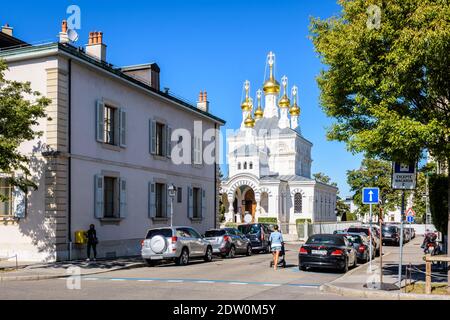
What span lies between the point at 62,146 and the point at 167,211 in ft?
32.7

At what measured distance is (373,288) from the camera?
46.9 ft

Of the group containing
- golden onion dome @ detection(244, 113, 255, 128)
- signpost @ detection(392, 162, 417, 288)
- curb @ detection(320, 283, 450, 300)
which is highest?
golden onion dome @ detection(244, 113, 255, 128)

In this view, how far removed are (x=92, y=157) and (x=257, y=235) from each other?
1224 cm

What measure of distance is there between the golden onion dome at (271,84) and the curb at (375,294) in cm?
8266

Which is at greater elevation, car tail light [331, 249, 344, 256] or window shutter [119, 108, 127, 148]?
window shutter [119, 108, 127, 148]

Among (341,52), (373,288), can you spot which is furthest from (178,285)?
(341,52)

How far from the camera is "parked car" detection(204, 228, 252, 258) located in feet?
90.8

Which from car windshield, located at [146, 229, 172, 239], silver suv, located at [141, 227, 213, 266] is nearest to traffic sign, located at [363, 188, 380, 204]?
silver suv, located at [141, 227, 213, 266]

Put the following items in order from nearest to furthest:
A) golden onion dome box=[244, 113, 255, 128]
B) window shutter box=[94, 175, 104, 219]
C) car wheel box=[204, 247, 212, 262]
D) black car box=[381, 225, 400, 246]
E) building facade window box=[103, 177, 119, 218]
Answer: window shutter box=[94, 175, 104, 219], car wheel box=[204, 247, 212, 262], building facade window box=[103, 177, 119, 218], black car box=[381, 225, 400, 246], golden onion dome box=[244, 113, 255, 128]

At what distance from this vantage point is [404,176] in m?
14.6

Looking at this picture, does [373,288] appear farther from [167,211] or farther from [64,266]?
[167,211]

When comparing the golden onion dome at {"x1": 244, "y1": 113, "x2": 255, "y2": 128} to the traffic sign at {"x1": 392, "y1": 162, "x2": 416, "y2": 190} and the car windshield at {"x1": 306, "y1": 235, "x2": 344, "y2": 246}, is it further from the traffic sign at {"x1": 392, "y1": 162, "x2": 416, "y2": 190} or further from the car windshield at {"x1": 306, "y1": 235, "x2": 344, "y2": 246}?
the traffic sign at {"x1": 392, "y1": 162, "x2": 416, "y2": 190}

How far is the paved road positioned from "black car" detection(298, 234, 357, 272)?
1.31 ft

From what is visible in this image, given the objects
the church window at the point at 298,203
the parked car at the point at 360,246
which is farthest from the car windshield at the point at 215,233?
the church window at the point at 298,203
